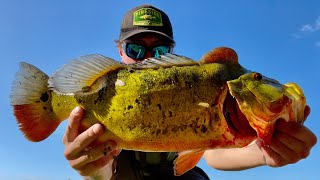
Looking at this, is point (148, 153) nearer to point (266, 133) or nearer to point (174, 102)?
point (174, 102)

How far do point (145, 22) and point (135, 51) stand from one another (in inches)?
20.6

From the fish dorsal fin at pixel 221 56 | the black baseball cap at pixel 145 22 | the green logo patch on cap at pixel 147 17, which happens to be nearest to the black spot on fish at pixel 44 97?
the fish dorsal fin at pixel 221 56

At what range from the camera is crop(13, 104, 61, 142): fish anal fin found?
12.7ft

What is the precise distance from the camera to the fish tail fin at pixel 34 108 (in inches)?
153

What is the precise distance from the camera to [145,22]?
21.6 ft

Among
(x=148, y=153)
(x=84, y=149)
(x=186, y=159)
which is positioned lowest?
(x=186, y=159)

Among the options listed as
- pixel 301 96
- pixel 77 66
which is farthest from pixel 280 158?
pixel 77 66

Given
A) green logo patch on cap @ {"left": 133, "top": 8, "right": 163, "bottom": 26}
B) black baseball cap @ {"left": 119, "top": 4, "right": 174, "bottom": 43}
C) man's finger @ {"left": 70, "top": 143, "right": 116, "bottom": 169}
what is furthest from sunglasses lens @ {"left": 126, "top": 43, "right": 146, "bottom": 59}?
man's finger @ {"left": 70, "top": 143, "right": 116, "bottom": 169}

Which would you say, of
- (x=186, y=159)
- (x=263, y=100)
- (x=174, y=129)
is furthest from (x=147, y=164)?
(x=263, y=100)

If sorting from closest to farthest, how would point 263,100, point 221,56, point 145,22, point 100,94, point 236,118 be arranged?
point 263,100
point 236,118
point 221,56
point 100,94
point 145,22

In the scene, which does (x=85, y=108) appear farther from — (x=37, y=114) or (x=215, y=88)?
(x=215, y=88)

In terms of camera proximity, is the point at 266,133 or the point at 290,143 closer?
the point at 266,133

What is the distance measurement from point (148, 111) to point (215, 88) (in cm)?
54

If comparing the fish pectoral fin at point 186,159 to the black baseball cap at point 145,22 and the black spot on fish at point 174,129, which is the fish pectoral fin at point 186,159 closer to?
the black spot on fish at point 174,129
